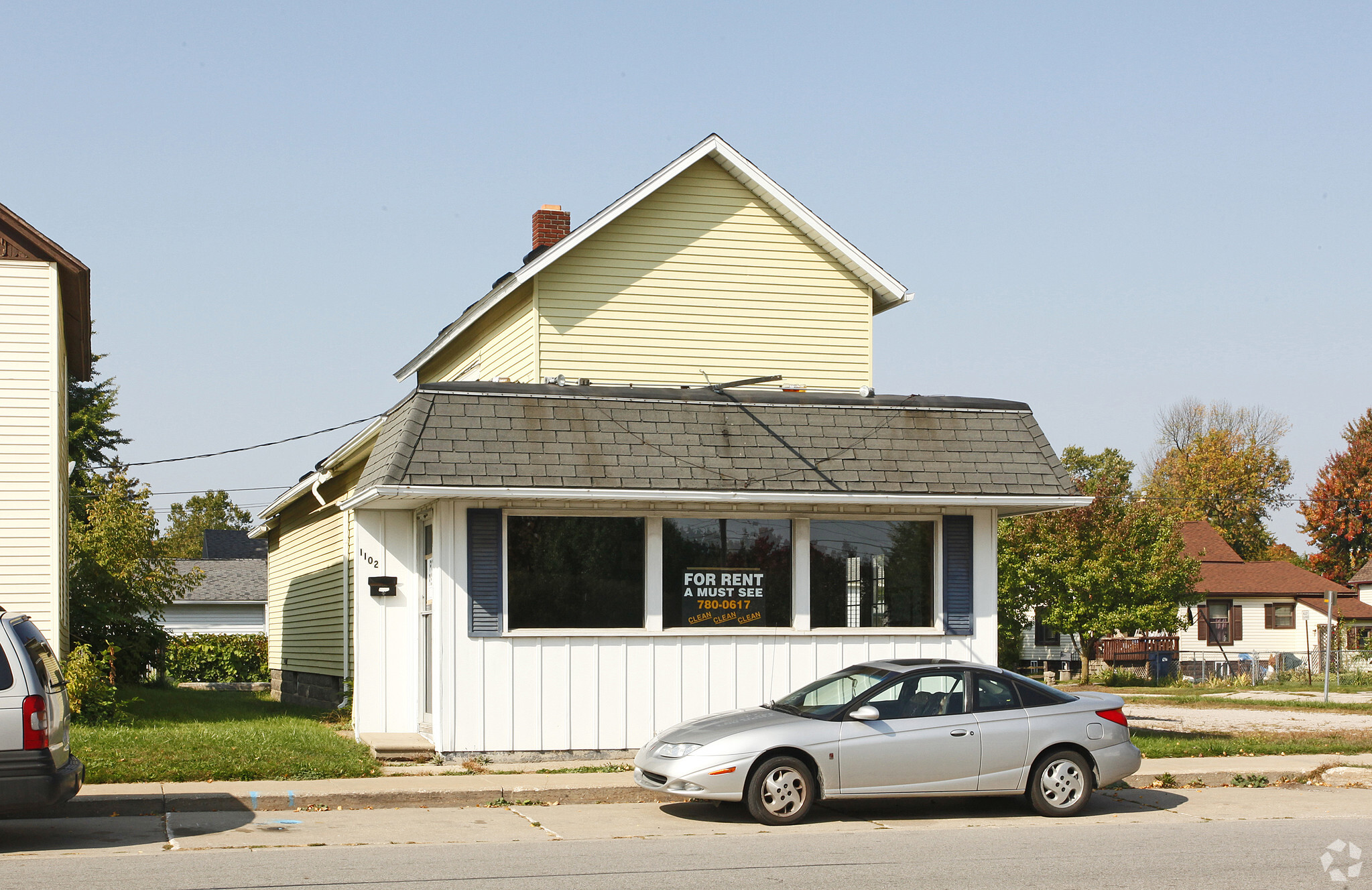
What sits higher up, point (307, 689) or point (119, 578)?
point (119, 578)

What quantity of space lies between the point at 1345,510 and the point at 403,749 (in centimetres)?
6612

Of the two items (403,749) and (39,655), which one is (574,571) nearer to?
(403,749)

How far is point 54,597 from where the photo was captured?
16.8 metres

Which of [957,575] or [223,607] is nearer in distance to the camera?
[957,575]

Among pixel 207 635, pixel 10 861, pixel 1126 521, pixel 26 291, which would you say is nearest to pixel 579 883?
pixel 10 861

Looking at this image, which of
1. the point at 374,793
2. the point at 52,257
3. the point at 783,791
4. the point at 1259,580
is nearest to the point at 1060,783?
the point at 783,791

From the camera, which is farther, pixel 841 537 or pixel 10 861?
pixel 841 537

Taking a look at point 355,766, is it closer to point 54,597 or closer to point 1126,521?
point 54,597

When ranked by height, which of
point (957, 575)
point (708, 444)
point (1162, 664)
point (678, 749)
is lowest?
point (1162, 664)

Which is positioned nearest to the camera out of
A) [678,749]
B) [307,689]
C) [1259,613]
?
[678,749]

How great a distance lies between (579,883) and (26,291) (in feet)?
41.5

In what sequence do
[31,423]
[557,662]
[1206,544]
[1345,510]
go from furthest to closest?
[1345,510]
[1206,544]
[31,423]
[557,662]

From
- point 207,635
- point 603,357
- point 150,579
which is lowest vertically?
point 207,635

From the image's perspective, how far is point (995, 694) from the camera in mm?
11797
